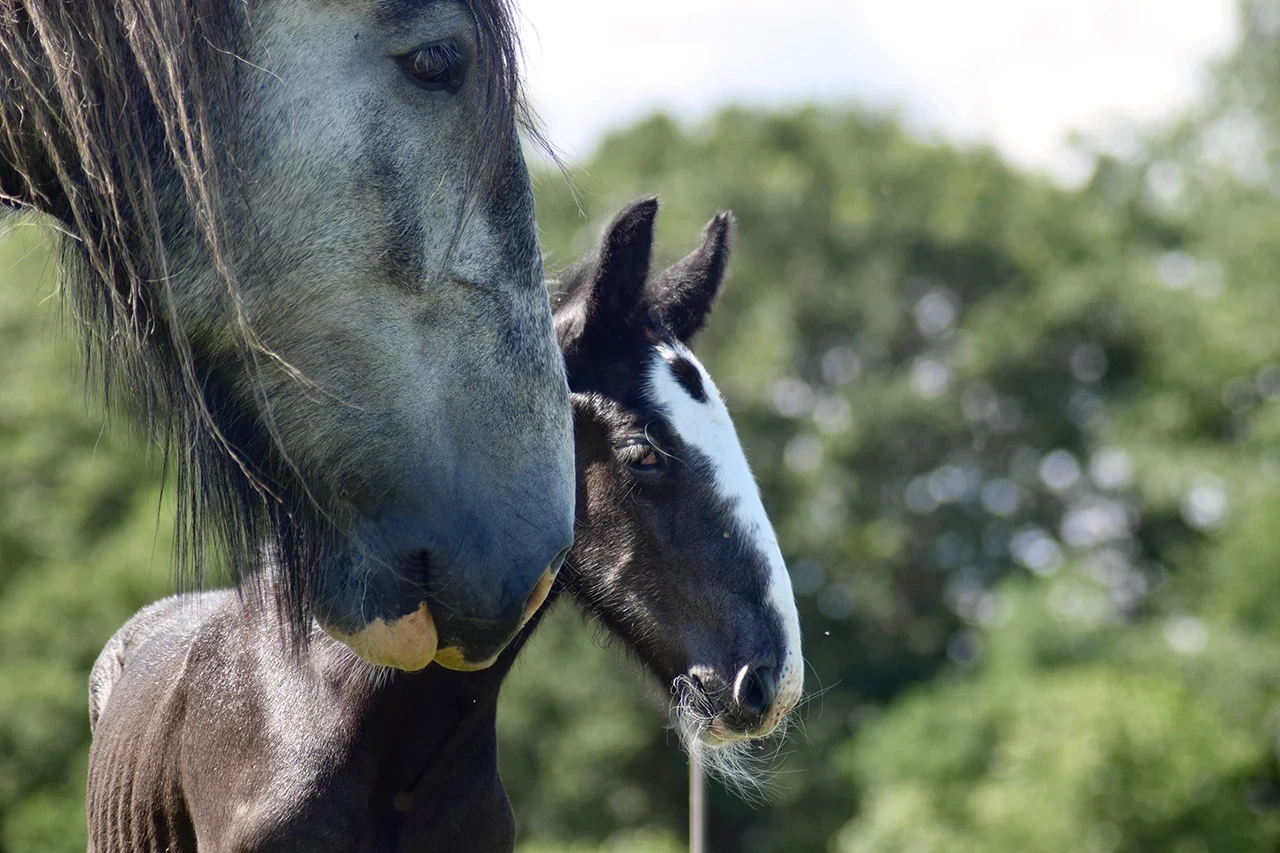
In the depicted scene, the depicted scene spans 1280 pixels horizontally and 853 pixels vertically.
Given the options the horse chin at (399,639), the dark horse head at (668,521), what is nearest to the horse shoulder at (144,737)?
the dark horse head at (668,521)

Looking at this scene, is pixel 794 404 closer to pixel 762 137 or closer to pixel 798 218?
pixel 798 218

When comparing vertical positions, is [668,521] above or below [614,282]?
below

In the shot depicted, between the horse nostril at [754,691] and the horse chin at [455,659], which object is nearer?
the horse chin at [455,659]

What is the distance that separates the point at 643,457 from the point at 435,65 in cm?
224

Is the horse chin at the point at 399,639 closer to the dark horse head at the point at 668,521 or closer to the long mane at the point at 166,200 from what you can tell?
the long mane at the point at 166,200

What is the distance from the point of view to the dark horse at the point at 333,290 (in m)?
2.16

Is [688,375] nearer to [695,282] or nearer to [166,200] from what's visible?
[695,282]

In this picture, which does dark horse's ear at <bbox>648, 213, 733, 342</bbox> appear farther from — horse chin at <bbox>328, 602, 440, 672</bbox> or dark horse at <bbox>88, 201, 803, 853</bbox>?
horse chin at <bbox>328, 602, 440, 672</bbox>

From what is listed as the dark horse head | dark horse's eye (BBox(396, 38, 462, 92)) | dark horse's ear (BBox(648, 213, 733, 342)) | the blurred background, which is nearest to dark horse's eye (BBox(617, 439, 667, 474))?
the dark horse head

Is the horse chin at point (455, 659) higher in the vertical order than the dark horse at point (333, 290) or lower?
lower

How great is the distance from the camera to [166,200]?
2195mm

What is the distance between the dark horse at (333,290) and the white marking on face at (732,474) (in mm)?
1987

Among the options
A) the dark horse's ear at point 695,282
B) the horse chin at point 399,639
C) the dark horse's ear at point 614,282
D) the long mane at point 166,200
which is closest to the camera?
the long mane at point 166,200

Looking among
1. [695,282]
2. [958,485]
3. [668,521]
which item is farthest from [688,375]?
[958,485]
